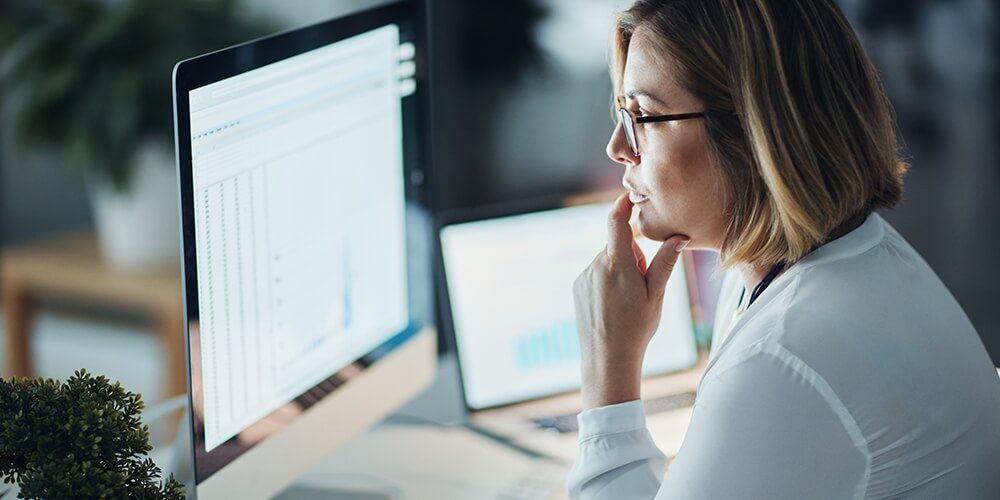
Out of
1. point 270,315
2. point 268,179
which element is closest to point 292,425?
point 270,315

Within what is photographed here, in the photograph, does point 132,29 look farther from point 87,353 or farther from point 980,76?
point 980,76

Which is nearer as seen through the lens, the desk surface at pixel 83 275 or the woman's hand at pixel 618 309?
the woman's hand at pixel 618 309

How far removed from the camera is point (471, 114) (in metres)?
2.43

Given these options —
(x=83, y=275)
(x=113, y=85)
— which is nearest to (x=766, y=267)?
(x=113, y=85)

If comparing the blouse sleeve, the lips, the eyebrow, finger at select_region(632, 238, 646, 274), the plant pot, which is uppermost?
the eyebrow

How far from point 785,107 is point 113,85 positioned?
167cm

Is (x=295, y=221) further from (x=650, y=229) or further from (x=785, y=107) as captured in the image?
(x=785, y=107)

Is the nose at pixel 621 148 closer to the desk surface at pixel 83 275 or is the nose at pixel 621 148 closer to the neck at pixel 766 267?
the neck at pixel 766 267

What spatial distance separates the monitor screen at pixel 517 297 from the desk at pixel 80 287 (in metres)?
0.96

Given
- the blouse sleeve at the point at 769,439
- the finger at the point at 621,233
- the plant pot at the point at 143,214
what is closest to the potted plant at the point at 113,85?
the plant pot at the point at 143,214

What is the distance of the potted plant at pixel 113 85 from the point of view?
219cm

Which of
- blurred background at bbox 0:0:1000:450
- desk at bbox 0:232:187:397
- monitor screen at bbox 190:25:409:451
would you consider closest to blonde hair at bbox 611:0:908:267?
monitor screen at bbox 190:25:409:451

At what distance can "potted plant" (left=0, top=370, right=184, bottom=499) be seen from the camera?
2.34 ft

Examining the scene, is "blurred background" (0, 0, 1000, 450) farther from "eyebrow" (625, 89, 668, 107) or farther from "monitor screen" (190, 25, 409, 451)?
"eyebrow" (625, 89, 668, 107)
